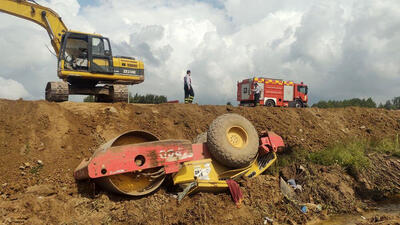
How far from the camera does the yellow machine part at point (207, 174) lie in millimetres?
5574

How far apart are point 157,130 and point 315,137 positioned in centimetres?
487

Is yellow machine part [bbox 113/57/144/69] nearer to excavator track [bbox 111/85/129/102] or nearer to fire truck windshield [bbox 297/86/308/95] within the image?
excavator track [bbox 111/85/129/102]

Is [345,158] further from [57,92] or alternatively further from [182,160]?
[57,92]

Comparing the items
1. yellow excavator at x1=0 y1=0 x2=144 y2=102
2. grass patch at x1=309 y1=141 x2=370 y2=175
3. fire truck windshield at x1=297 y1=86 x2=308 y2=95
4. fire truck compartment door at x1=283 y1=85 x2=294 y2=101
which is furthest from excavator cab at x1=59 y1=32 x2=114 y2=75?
fire truck windshield at x1=297 y1=86 x2=308 y2=95

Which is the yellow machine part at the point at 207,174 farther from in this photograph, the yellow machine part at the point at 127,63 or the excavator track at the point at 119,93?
the yellow machine part at the point at 127,63

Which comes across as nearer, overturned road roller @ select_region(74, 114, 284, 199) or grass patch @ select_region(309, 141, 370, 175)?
overturned road roller @ select_region(74, 114, 284, 199)

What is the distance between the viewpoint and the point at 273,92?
2277cm

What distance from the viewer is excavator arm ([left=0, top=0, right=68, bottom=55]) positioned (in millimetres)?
10801

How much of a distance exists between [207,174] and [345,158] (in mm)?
4411

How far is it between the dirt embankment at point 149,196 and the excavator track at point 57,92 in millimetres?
1067

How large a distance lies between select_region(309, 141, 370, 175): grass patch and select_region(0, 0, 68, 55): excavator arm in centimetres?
961

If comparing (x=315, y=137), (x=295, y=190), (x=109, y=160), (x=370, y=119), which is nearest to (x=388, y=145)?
(x=315, y=137)

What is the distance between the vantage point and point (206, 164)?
5.91 metres

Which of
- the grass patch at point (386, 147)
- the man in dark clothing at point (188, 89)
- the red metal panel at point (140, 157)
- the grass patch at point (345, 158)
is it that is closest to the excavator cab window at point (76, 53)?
the man in dark clothing at point (188, 89)
